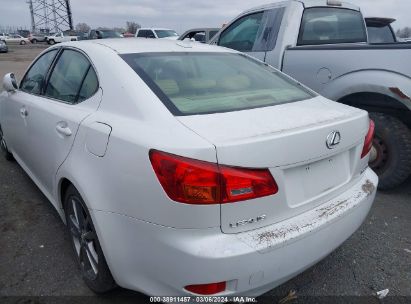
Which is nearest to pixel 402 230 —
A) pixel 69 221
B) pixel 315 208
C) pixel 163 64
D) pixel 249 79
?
pixel 315 208

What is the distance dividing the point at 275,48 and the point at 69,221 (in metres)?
3.10

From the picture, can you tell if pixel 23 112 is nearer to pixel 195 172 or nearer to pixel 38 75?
pixel 38 75

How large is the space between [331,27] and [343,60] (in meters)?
1.40

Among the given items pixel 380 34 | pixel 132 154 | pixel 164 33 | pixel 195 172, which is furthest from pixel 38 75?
pixel 164 33

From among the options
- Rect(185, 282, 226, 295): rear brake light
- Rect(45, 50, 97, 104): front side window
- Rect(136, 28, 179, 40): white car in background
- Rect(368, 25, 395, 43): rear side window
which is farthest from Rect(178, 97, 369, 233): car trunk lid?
Rect(136, 28, 179, 40): white car in background

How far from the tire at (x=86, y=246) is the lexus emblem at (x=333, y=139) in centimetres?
138

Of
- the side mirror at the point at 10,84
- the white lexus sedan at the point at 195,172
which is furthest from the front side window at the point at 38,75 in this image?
the white lexus sedan at the point at 195,172

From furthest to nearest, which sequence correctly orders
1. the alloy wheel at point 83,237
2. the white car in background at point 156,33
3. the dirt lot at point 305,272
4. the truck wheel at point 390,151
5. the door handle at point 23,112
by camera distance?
the white car in background at point 156,33, the truck wheel at point 390,151, the door handle at point 23,112, the dirt lot at point 305,272, the alloy wheel at point 83,237

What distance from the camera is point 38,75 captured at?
134 inches

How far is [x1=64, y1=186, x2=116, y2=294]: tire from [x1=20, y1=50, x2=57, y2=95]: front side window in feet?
4.08

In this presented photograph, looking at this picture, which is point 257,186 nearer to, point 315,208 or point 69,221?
point 315,208

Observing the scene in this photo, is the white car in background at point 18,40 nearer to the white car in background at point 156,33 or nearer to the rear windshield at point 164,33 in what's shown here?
the white car in background at point 156,33

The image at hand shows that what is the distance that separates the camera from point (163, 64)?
2477 mm

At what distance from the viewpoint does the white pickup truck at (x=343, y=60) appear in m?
3.41
